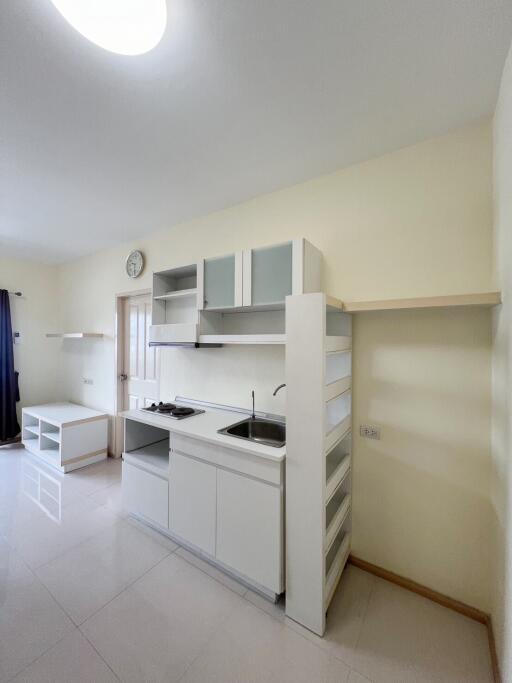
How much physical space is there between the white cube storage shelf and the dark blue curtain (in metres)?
0.27

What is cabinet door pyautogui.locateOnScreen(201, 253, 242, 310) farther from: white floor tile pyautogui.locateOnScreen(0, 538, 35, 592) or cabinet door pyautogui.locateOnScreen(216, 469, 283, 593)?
white floor tile pyautogui.locateOnScreen(0, 538, 35, 592)

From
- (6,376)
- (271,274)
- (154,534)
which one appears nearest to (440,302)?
(271,274)

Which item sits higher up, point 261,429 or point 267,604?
point 261,429

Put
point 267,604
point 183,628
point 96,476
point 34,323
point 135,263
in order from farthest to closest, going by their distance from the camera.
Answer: point 34,323
point 135,263
point 96,476
point 267,604
point 183,628

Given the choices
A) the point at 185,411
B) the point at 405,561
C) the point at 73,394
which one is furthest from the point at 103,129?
the point at 73,394

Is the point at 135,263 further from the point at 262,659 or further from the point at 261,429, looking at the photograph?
the point at 262,659

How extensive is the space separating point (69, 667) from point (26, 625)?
1.33ft

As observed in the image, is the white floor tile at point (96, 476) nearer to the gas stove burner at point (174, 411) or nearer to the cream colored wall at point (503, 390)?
the gas stove burner at point (174, 411)

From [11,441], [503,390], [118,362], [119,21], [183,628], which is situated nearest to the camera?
[119,21]

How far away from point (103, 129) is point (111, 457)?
3574mm

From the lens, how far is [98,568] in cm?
182

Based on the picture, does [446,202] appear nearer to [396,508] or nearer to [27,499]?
[396,508]

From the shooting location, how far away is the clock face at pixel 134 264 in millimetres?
3168

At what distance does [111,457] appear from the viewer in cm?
360
